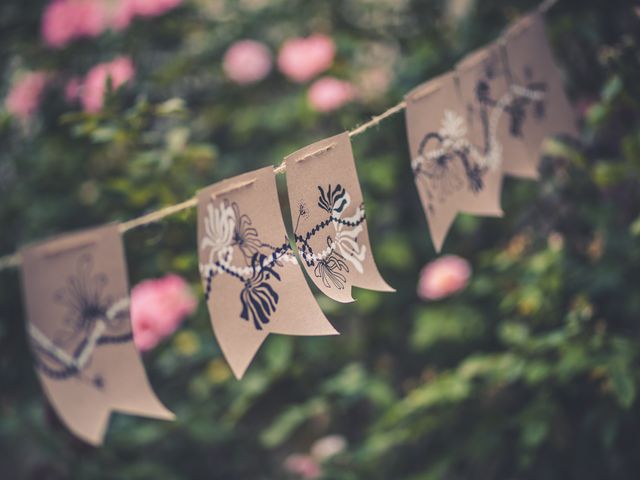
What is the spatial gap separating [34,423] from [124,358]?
0.99 m

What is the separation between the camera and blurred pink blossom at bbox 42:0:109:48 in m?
1.86

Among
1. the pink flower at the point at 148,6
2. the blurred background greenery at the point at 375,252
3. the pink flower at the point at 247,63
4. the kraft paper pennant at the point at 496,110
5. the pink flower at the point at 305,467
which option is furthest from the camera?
the pink flower at the point at 247,63

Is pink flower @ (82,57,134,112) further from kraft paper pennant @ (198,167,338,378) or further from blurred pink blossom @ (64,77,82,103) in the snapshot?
kraft paper pennant @ (198,167,338,378)

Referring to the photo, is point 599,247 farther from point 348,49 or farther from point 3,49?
point 3,49

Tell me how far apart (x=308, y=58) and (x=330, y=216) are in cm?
129

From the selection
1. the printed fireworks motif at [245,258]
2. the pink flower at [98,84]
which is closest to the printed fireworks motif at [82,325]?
the printed fireworks motif at [245,258]

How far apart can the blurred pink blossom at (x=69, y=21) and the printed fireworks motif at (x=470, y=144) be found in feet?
4.43

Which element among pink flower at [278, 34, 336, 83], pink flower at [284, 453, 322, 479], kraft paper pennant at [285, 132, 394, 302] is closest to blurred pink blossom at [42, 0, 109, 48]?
pink flower at [278, 34, 336, 83]

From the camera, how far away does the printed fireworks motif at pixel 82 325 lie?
2.68 feet

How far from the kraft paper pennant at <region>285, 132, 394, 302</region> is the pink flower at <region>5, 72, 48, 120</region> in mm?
1576

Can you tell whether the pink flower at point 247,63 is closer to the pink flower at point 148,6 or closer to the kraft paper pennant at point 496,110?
the pink flower at point 148,6

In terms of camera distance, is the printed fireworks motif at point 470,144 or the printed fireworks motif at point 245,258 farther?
the printed fireworks motif at point 470,144

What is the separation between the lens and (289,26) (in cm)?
234

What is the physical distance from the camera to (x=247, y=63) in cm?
210
